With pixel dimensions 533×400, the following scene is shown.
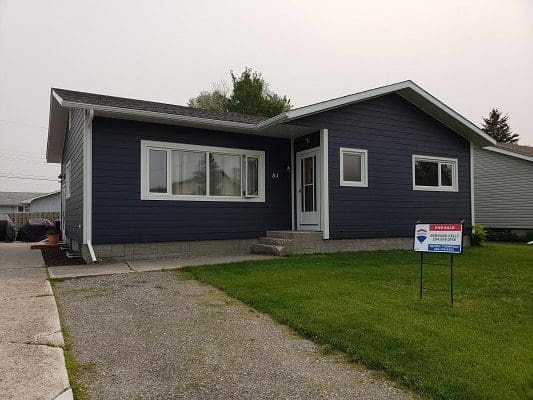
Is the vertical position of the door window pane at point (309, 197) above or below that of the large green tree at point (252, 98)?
below

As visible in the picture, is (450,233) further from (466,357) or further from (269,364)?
(269,364)

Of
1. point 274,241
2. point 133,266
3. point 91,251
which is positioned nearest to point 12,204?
point 91,251

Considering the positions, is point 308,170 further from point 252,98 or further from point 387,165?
point 252,98

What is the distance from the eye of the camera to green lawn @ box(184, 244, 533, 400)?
10.1 ft

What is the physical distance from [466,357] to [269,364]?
1.51 m

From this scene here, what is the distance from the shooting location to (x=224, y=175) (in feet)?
36.3

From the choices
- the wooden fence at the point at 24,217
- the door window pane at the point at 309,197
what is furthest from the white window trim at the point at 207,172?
the wooden fence at the point at 24,217

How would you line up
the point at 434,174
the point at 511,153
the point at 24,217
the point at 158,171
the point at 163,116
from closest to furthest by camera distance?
the point at 163,116, the point at 158,171, the point at 434,174, the point at 511,153, the point at 24,217

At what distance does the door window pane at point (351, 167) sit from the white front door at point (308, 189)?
0.73m

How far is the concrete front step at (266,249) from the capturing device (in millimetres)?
10148

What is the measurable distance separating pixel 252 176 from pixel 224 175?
821 millimetres

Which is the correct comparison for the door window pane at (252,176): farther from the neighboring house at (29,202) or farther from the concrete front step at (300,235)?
the neighboring house at (29,202)

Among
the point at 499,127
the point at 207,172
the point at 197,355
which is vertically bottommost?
the point at 197,355

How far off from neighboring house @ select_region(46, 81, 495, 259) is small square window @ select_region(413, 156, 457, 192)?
1.2 inches
